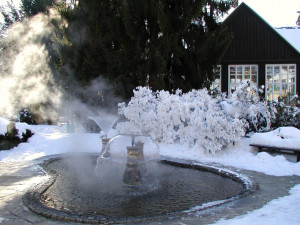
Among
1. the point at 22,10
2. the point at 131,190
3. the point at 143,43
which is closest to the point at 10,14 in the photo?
the point at 22,10

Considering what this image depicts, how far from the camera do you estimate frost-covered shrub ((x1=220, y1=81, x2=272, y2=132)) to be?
440 inches

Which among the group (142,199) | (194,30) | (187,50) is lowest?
(142,199)

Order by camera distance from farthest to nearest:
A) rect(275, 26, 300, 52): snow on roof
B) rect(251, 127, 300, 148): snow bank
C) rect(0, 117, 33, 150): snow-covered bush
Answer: rect(275, 26, 300, 52): snow on roof → rect(0, 117, 33, 150): snow-covered bush → rect(251, 127, 300, 148): snow bank

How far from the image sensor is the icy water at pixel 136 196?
5.01 m

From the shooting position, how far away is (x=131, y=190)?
612 centimetres

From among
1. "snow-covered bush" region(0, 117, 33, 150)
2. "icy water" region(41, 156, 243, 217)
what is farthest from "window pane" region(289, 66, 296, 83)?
"snow-covered bush" region(0, 117, 33, 150)

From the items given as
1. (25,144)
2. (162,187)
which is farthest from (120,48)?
(162,187)

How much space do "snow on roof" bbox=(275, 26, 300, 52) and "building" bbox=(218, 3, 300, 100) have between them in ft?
3.11

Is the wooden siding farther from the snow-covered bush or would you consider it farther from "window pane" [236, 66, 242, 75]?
the snow-covered bush

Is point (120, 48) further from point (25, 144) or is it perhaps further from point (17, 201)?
point (17, 201)

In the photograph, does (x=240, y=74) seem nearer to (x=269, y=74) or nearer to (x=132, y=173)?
(x=269, y=74)

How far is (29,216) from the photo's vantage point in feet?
14.5

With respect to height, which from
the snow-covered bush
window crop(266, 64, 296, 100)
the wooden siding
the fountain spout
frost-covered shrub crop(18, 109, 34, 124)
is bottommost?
the fountain spout

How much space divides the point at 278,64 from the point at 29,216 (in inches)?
709
